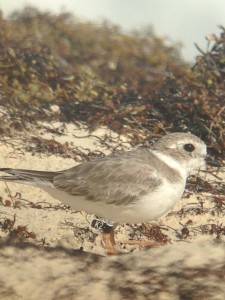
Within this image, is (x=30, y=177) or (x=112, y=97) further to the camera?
(x=112, y=97)

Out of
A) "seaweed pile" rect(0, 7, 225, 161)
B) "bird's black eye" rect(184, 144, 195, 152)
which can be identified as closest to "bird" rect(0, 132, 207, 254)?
"bird's black eye" rect(184, 144, 195, 152)

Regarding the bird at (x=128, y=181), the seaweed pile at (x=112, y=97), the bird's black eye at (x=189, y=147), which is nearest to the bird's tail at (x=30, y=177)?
the bird at (x=128, y=181)

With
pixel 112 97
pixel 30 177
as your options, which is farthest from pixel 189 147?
pixel 112 97

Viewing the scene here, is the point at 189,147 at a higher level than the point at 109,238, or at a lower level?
higher

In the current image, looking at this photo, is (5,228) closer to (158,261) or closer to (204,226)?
(204,226)

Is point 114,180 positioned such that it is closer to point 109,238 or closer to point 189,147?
point 109,238

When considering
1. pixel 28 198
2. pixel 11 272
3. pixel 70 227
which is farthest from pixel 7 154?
pixel 11 272

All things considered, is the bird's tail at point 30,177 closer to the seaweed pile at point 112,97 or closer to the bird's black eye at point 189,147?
the bird's black eye at point 189,147

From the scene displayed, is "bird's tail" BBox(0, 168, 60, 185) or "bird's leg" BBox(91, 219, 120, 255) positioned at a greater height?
"bird's tail" BBox(0, 168, 60, 185)

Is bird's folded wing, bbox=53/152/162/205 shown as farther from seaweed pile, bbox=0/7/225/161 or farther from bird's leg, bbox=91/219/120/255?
seaweed pile, bbox=0/7/225/161
